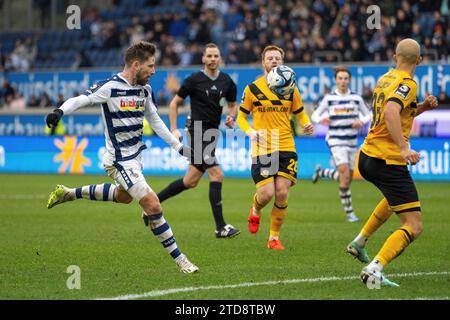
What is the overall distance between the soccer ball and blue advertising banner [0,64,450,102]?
1468cm

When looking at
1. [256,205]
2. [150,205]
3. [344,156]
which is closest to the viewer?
[150,205]

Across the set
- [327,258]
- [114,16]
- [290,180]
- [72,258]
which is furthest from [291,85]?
[114,16]

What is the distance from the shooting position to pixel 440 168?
21.9 metres

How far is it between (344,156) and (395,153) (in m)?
6.99

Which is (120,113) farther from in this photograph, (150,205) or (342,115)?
(342,115)

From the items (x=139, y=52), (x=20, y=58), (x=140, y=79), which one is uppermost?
(x=20, y=58)

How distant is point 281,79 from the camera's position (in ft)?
35.9

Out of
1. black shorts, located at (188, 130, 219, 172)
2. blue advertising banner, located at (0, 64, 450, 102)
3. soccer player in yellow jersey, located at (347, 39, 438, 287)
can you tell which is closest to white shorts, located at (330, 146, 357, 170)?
black shorts, located at (188, 130, 219, 172)

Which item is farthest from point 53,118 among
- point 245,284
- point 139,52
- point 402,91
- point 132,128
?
point 402,91

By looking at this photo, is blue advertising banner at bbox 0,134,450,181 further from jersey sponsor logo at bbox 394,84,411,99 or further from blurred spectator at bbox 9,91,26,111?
jersey sponsor logo at bbox 394,84,411,99

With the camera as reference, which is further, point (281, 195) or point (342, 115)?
point (342, 115)

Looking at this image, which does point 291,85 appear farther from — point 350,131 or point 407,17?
point 407,17

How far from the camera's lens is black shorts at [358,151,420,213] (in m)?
8.19

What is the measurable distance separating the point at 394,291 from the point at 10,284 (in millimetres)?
3490
